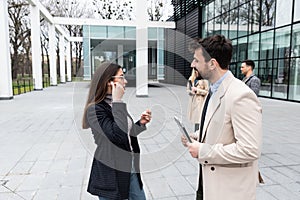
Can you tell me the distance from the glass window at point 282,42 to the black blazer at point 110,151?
38.9ft

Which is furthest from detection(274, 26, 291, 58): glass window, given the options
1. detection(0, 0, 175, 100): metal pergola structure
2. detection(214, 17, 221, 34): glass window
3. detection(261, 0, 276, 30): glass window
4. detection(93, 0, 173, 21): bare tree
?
detection(93, 0, 173, 21): bare tree

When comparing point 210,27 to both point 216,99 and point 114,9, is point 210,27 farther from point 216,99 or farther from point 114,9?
point 216,99

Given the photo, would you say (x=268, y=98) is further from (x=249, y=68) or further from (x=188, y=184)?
(x=188, y=184)

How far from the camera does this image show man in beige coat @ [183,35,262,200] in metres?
1.17

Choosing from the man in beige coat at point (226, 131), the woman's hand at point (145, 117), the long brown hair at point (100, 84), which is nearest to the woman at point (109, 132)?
the long brown hair at point (100, 84)

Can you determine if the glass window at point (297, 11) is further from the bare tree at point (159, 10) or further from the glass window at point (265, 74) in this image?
the bare tree at point (159, 10)

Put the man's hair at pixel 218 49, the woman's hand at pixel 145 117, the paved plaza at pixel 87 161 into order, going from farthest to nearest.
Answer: the paved plaza at pixel 87 161 < the woman's hand at pixel 145 117 < the man's hair at pixel 218 49

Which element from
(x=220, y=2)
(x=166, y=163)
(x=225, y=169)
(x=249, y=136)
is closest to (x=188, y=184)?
(x=166, y=163)

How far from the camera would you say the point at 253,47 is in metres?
13.2

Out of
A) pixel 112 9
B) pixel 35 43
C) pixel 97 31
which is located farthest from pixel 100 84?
pixel 112 9

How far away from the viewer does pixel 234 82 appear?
1271mm

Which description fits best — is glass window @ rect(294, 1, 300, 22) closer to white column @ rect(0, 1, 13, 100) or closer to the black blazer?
the black blazer

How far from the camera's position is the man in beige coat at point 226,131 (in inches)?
46.1

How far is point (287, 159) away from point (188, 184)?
1.91 m
